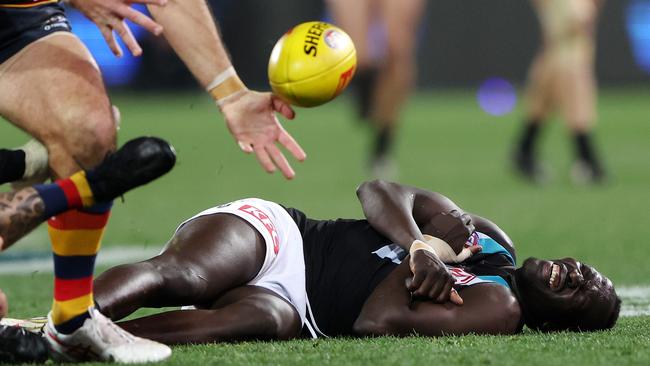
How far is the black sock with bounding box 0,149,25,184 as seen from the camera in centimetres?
431

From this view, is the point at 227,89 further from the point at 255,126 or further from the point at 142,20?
the point at 142,20

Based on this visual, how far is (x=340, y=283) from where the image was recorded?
4312mm

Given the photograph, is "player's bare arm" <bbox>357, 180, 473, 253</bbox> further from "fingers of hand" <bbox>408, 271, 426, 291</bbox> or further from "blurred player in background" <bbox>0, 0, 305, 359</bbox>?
"blurred player in background" <bbox>0, 0, 305, 359</bbox>

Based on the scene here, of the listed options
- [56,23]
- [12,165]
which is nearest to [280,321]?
[12,165]

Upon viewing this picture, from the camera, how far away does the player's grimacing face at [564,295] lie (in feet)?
13.6

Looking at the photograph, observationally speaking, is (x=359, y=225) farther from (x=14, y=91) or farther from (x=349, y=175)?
(x=349, y=175)

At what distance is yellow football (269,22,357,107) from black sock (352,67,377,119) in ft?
32.5

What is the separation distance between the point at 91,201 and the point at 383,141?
741cm

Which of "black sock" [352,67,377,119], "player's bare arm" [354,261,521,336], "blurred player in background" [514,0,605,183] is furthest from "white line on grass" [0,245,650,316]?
"black sock" [352,67,377,119]

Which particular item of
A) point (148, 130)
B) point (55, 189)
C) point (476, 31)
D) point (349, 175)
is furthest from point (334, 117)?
point (55, 189)

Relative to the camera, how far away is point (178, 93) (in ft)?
66.2

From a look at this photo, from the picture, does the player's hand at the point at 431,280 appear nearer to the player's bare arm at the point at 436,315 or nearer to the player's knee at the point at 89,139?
the player's bare arm at the point at 436,315

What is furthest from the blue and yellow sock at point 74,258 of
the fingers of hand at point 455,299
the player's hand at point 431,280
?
the fingers of hand at point 455,299

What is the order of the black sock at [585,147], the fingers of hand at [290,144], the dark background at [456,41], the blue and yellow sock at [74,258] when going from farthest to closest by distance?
the dark background at [456,41]
the black sock at [585,147]
the fingers of hand at [290,144]
the blue and yellow sock at [74,258]
